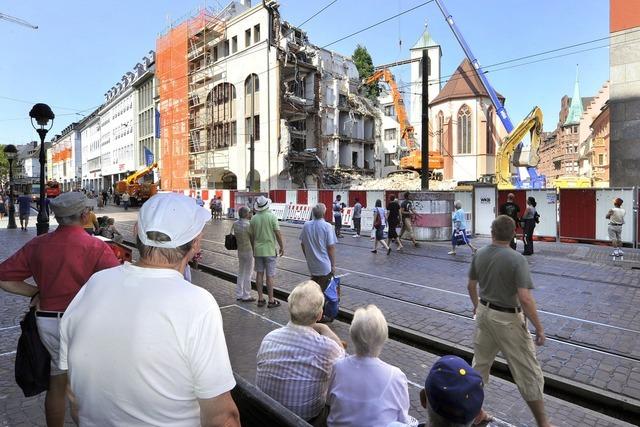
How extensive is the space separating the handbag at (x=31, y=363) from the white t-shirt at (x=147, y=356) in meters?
1.74

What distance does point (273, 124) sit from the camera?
37.2 m

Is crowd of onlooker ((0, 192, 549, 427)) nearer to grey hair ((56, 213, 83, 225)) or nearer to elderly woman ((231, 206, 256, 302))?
grey hair ((56, 213, 83, 225))

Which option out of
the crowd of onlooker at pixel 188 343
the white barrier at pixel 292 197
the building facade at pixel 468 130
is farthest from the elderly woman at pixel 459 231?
the building facade at pixel 468 130

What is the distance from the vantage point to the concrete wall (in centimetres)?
1675

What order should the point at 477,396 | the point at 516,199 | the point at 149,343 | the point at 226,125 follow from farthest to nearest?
the point at 226,125 → the point at 516,199 → the point at 477,396 → the point at 149,343

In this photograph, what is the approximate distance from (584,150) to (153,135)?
74.3m

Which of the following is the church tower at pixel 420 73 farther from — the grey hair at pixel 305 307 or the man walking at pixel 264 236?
the grey hair at pixel 305 307

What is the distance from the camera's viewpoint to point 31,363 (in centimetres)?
296

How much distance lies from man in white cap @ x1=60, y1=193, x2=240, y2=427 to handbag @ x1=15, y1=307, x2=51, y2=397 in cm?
172

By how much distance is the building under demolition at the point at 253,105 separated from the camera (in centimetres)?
3747

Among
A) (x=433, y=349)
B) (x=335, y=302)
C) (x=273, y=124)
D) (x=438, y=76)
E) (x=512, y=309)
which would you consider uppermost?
(x=438, y=76)

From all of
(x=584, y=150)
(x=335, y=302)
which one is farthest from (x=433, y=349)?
(x=584, y=150)

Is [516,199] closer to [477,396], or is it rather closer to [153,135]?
[477,396]

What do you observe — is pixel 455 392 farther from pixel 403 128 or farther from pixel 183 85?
pixel 183 85
